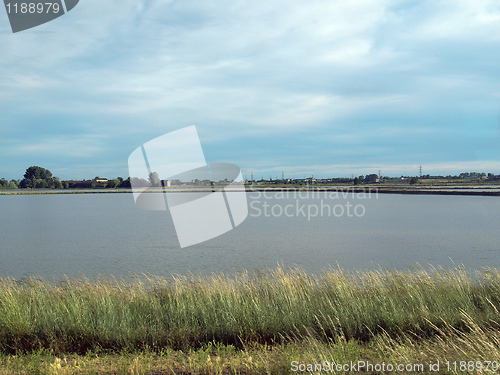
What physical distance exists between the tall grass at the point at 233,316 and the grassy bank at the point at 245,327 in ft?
0.08

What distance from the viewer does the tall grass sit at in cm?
707

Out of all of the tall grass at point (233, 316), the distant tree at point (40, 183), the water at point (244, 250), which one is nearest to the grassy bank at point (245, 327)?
the tall grass at point (233, 316)

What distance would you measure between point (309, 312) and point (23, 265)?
16221 millimetres

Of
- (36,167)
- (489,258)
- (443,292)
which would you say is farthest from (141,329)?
(36,167)

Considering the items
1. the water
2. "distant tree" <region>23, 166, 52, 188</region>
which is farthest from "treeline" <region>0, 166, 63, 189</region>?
the water

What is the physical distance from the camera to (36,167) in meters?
195

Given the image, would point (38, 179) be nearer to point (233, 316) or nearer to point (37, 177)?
point (37, 177)

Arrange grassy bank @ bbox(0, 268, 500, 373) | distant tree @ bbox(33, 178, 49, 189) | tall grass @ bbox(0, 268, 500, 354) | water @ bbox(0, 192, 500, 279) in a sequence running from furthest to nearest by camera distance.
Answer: distant tree @ bbox(33, 178, 49, 189) < water @ bbox(0, 192, 500, 279) < tall grass @ bbox(0, 268, 500, 354) < grassy bank @ bbox(0, 268, 500, 373)

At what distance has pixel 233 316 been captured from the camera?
7.72 m

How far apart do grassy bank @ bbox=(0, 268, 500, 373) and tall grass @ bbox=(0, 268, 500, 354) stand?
0.08 feet

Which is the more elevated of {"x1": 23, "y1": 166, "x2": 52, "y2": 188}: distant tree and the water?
{"x1": 23, "y1": 166, "x2": 52, "y2": 188}: distant tree

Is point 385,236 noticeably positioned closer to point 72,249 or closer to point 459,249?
point 459,249

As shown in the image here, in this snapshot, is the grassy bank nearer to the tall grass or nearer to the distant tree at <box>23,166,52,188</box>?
the tall grass

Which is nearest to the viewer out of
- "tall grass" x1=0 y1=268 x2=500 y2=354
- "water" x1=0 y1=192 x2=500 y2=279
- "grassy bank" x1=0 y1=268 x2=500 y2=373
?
"grassy bank" x1=0 y1=268 x2=500 y2=373
